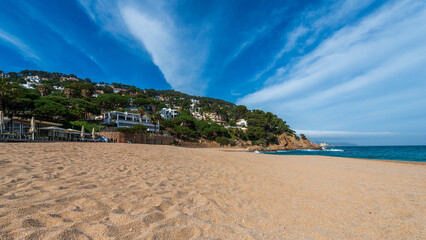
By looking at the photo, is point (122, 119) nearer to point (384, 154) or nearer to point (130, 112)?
point (130, 112)

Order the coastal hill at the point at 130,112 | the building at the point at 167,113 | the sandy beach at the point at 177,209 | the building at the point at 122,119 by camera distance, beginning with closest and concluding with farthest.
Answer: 1. the sandy beach at the point at 177,209
2. the coastal hill at the point at 130,112
3. the building at the point at 122,119
4. the building at the point at 167,113

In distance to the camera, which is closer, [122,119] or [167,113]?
[122,119]

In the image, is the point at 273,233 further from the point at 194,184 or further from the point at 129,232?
the point at 194,184

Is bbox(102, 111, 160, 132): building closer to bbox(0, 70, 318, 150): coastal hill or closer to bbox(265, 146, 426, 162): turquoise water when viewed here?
bbox(0, 70, 318, 150): coastal hill

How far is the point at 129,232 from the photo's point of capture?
6.95ft

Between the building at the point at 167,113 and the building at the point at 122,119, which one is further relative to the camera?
the building at the point at 167,113

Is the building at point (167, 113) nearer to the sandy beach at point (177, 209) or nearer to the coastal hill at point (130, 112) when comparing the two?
the coastal hill at point (130, 112)

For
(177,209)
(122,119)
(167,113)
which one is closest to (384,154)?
(177,209)

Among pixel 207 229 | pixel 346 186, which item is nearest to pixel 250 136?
pixel 346 186

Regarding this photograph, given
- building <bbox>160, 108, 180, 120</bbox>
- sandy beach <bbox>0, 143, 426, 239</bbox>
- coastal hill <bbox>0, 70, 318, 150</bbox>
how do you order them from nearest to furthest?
sandy beach <bbox>0, 143, 426, 239</bbox>
coastal hill <bbox>0, 70, 318, 150</bbox>
building <bbox>160, 108, 180, 120</bbox>

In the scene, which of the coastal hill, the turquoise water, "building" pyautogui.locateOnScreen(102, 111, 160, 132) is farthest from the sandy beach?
"building" pyautogui.locateOnScreen(102, 111, 160, 132)

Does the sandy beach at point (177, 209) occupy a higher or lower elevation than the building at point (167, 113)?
lower

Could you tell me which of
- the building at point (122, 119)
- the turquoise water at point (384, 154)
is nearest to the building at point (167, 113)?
the building at point (122, 119)

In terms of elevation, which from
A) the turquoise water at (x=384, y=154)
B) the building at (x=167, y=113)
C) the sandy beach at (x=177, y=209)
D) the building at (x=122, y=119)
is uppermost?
the building at (x=167, y=113)
